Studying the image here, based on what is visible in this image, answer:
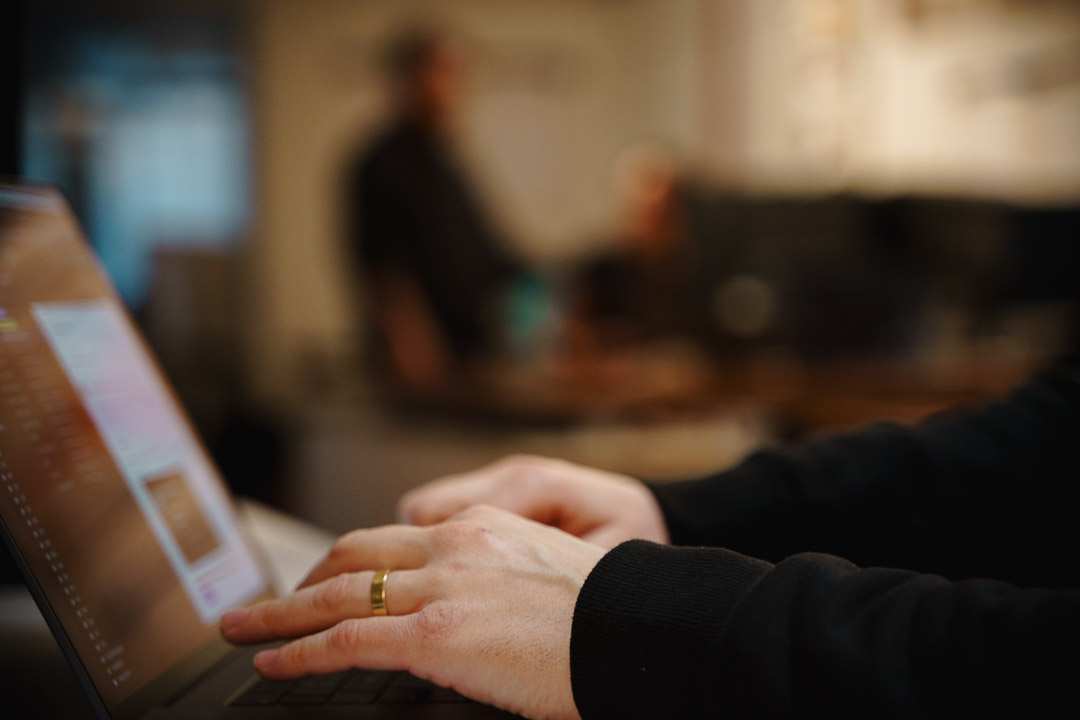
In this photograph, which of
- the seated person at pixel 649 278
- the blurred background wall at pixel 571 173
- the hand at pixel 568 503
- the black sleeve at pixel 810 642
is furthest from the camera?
the seated person at pixel 649 278

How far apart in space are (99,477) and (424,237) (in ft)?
7.36

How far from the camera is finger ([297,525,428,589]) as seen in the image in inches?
18.4

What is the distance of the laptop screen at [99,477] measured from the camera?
40 cm

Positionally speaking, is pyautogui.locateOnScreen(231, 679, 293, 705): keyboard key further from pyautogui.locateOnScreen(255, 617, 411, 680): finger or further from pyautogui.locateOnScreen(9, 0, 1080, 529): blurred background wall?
pyautogui.locateOnScreen(9, 0, 1080, 529): blurred background wall

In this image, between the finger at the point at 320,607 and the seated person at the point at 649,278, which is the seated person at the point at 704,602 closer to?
the finger at the point at 320,607

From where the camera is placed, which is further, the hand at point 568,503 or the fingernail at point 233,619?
the hand at point 568,503

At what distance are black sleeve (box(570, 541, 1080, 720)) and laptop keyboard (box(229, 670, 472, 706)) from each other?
0.10 metres

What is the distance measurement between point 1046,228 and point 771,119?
1.81m

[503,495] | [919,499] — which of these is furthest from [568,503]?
[919,499]

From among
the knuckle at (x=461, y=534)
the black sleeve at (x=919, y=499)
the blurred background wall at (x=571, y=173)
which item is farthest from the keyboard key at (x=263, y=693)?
the blurred background wall at (x=571, y=173)

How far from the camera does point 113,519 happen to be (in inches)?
18.0

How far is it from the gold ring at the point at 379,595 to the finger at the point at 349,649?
0.01m

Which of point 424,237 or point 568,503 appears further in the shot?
point 424,237

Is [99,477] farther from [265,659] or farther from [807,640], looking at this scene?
[807,640]
